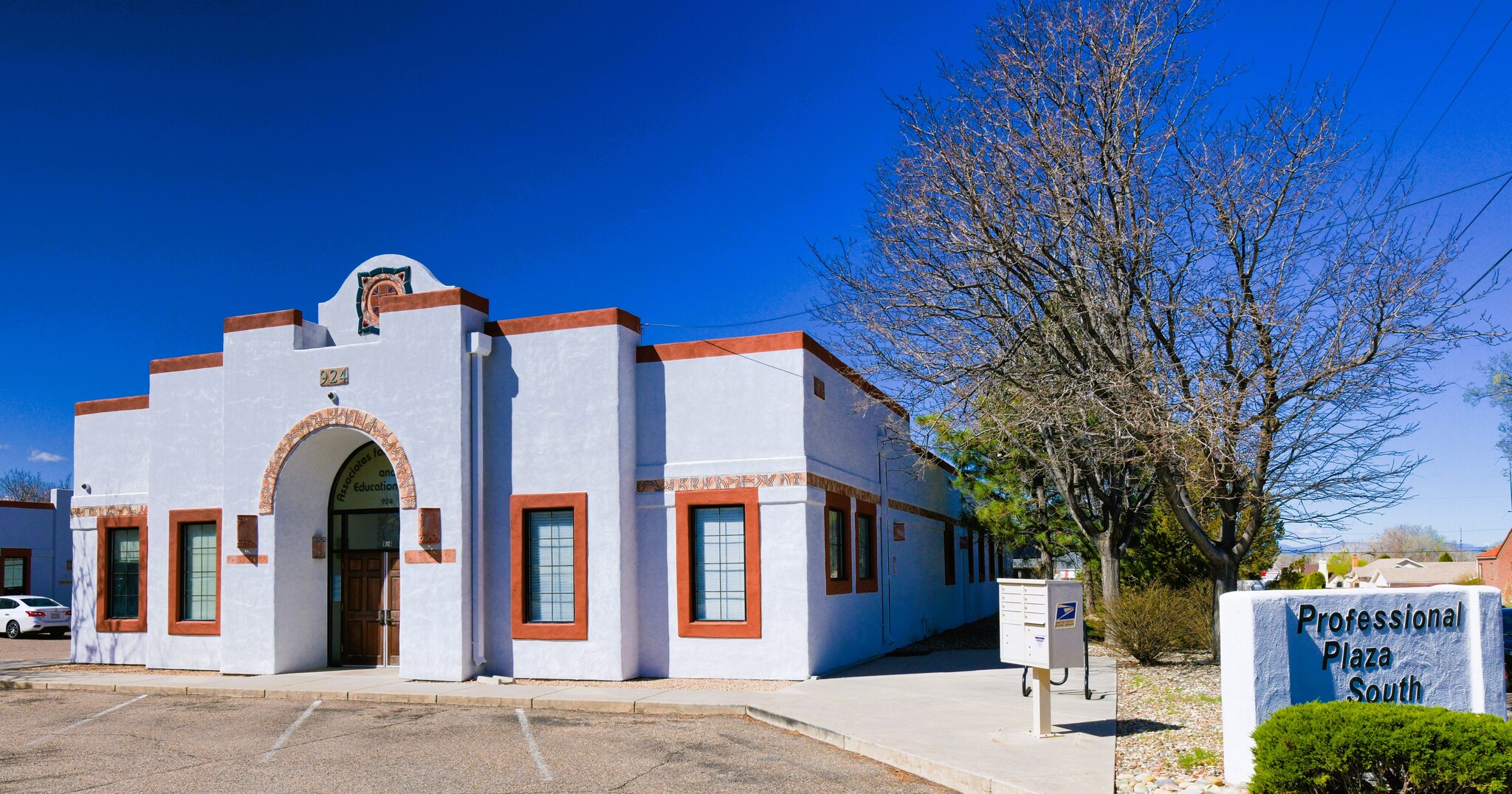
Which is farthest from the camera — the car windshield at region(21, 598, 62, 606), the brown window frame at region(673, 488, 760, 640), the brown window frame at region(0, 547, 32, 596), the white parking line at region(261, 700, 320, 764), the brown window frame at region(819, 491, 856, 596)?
the brown window frame at region(0, 547, 32, 596)

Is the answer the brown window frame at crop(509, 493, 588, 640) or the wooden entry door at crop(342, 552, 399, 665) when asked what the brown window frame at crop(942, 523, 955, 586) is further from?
the wooden entry door at crop(342, 552, 399, 665)

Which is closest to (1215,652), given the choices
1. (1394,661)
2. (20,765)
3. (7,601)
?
(1394,661)

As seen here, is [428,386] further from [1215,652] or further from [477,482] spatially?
[1215,652]

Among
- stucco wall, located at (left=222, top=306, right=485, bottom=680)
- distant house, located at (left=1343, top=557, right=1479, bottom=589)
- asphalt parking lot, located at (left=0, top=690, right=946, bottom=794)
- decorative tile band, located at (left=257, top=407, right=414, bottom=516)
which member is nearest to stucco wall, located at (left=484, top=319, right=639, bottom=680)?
stucco wall, located at (left=222, top=306, right=485, bottom=680)

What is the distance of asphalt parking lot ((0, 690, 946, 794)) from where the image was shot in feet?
30.3

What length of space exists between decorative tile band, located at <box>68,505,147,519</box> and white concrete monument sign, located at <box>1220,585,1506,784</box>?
1868 centimetres

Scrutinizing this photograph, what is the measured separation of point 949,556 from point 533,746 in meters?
18.5

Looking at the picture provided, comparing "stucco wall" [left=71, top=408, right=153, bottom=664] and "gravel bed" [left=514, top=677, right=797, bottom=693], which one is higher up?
"stucco wall" [left=71, top=408, right=153, bottom=664]

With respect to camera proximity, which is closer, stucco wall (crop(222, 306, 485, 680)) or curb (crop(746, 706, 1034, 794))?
curb (crop(746, 706, 1034, 794))

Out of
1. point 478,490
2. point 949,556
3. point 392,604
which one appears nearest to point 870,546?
point 478,490

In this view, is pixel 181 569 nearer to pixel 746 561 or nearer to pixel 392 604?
pixel 392 604

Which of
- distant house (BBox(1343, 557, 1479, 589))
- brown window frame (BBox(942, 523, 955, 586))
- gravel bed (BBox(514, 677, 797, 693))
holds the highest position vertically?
brown window frame (BBox(942, 523, 955, 586))

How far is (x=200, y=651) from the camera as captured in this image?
18.5m

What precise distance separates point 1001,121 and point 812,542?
6.49 m
